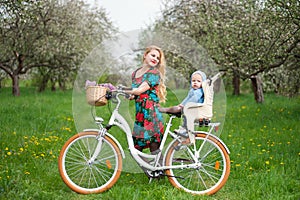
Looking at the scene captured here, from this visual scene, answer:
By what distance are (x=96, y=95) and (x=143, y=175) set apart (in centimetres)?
158

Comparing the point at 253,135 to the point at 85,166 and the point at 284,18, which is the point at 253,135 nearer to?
the point at 284,18

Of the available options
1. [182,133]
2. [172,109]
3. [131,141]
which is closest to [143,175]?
[131,141]

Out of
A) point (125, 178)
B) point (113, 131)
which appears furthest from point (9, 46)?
point (125, 178)

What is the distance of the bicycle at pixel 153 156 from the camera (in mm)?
5656

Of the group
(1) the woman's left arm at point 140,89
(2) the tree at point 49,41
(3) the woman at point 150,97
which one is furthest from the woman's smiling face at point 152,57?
(2) the tree at point 49,41

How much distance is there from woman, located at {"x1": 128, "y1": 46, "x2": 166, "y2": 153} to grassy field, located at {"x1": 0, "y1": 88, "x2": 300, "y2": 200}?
0.65 m

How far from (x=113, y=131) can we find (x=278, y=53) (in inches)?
195

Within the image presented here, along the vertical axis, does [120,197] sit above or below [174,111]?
below

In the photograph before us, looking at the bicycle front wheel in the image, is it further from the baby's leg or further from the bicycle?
the baby's leg

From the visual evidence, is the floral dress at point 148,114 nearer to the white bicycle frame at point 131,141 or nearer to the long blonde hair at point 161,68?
the long blonde hair at point 161,68

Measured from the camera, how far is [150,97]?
5812 mm

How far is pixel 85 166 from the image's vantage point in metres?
6.06

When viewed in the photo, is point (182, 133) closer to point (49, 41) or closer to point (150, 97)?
point (150, 97)

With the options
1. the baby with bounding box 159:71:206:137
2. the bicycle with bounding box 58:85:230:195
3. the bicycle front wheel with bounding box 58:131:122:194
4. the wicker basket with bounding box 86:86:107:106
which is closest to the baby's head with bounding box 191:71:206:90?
the baby with bounding box 159:71:206:137
